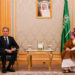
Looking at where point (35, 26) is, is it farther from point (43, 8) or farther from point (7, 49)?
point (7, 49)

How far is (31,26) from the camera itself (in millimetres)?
6980

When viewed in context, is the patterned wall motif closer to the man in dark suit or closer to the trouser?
the man in dark suit

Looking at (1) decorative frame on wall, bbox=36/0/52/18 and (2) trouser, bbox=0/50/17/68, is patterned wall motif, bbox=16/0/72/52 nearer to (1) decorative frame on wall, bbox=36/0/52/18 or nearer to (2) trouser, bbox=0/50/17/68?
(1) decorative frame on wall, bbox=36/0/52/18

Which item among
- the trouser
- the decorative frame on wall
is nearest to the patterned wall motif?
the decorative frame on wall

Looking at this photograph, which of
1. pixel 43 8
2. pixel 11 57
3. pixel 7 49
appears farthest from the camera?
pixel 43 8

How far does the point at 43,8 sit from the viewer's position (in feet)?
22.7

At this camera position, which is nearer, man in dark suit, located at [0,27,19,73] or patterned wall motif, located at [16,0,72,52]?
man in dark suit, located at [0,27,19,73]

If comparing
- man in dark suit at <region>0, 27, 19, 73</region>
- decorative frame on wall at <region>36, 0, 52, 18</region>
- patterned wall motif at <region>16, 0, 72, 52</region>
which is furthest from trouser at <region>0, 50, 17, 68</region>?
decorative frame on wall at <region>36, 0, 52, 18</region>

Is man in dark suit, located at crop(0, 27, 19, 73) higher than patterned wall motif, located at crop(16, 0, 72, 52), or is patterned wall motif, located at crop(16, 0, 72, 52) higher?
patterned wall motif, located at crop(16, 0, 72, 52)

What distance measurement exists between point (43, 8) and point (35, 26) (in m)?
0.67

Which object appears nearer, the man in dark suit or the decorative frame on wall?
the man in dark suit

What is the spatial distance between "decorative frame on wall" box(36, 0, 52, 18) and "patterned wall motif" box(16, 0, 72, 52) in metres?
0.10

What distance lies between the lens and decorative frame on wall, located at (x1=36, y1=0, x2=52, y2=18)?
6.91 metres

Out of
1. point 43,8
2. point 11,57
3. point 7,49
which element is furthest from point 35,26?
point 11,57
